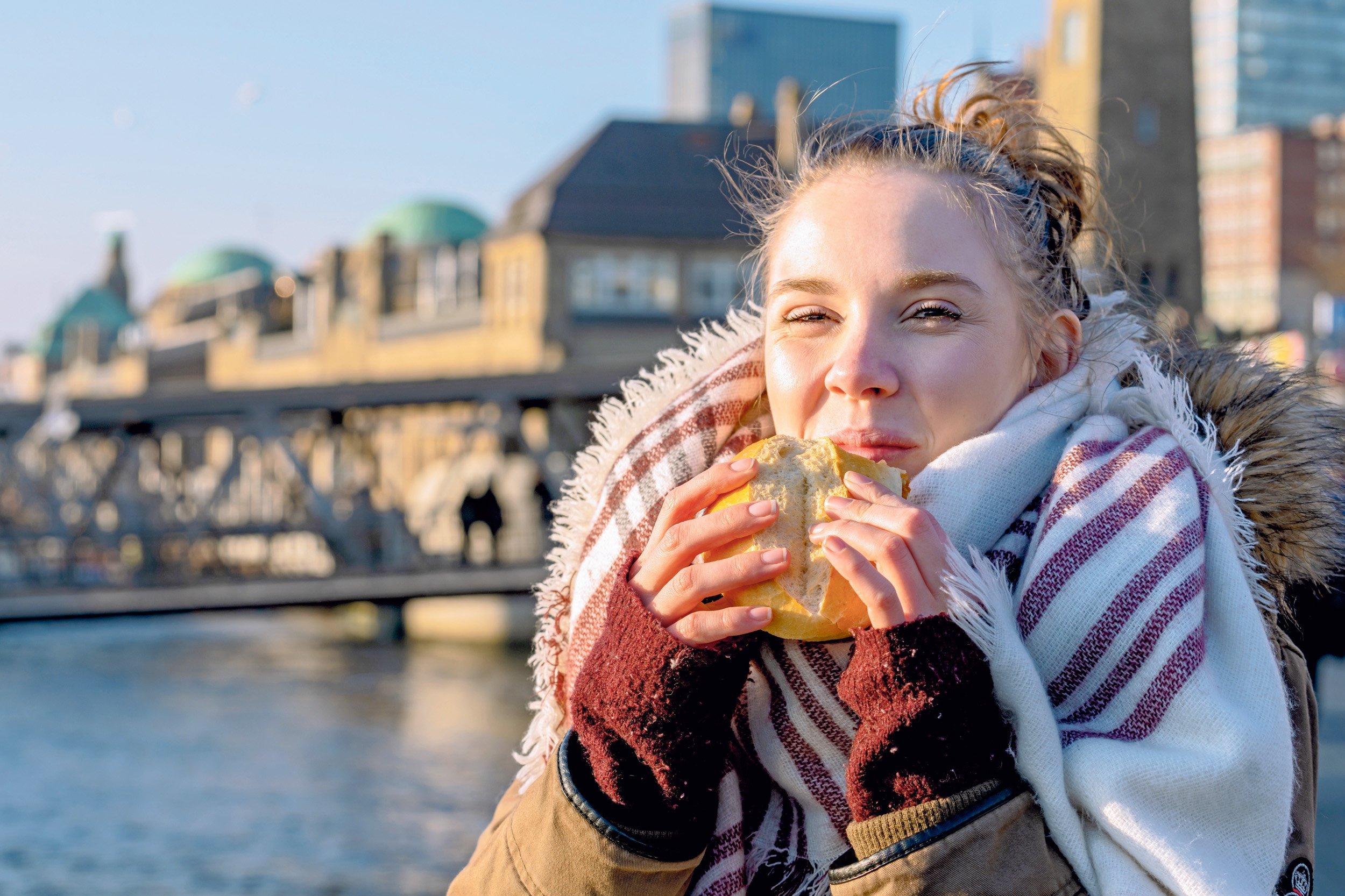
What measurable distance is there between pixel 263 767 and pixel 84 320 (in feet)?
315

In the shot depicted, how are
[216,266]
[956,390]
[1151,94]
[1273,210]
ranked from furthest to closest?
1. [216,266]
2. [1273,210]
3. [1151,94]
4. [956,390]

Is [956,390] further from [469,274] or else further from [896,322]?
[469,274]

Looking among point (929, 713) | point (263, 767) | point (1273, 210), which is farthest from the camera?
point (1273, 210)

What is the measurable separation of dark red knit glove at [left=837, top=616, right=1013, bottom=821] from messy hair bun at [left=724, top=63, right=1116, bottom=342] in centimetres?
48

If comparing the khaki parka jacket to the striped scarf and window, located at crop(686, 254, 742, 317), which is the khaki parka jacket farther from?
window, located at crop(686, 254, 742, 317)

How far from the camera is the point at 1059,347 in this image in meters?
1.88

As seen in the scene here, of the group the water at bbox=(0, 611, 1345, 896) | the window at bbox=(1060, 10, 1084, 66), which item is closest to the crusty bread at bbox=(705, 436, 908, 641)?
the water at bbox=(0, 611, 1345, 896)

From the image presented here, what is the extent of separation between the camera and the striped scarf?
5.03ft

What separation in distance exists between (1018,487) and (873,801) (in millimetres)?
402

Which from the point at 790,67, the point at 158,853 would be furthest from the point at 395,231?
the point at 790,67

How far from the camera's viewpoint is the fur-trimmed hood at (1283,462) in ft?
6.09

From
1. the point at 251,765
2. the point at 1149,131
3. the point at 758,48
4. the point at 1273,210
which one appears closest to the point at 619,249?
the point at 1149,131

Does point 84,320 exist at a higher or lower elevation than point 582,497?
higher

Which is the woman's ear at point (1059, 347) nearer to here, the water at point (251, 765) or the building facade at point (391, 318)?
the water at point (251, 765)
